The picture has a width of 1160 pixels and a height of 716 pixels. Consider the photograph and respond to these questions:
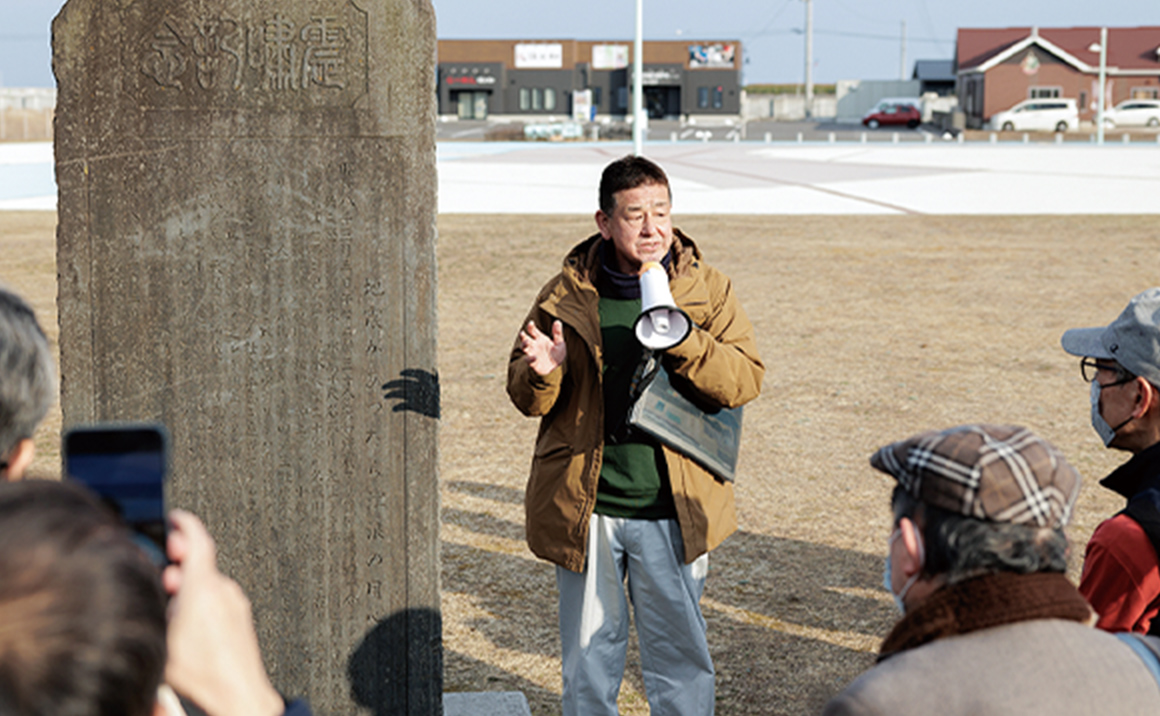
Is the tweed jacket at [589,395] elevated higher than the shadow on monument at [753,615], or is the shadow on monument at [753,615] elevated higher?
the tweed jacket at [589,395]

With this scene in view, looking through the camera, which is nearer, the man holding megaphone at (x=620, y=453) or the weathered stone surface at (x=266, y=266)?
the man holding megaphone at (x=620, y=453)

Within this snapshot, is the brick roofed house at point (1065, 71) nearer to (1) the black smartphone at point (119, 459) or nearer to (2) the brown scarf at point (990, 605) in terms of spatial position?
(2) the brown scarf at point (990, 605)

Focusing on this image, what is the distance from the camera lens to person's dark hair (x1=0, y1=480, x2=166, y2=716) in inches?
36.9

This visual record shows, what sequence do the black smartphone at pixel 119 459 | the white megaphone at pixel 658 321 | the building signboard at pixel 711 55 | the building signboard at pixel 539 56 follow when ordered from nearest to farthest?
the black smartphone at pixel 119 459 < the white megaphone at pixel 658 321 < the building signboard at pixel 539 56 < the building signboard at pixel 711 55

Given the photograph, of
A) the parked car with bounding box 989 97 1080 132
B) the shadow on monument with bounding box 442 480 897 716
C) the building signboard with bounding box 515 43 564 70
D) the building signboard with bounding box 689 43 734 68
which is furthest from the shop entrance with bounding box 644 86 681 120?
the shadow on monument with bounding box 442 480 897 716

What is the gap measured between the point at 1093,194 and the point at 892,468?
23222mm

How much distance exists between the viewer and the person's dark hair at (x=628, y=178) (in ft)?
10.8

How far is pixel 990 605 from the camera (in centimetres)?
159

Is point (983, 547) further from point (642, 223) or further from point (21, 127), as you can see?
point (21, 127)

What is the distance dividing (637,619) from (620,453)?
525 mm

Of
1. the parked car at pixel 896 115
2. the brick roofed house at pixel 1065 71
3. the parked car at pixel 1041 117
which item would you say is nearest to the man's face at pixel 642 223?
the parked car at pixel 1041 117

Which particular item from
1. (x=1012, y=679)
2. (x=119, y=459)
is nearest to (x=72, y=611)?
(x=119, y=459)

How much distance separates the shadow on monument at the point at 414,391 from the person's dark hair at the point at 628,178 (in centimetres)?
75

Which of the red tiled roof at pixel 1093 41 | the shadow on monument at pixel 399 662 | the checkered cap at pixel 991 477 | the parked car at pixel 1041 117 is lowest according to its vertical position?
the shadow on monument at pixel 399 662
